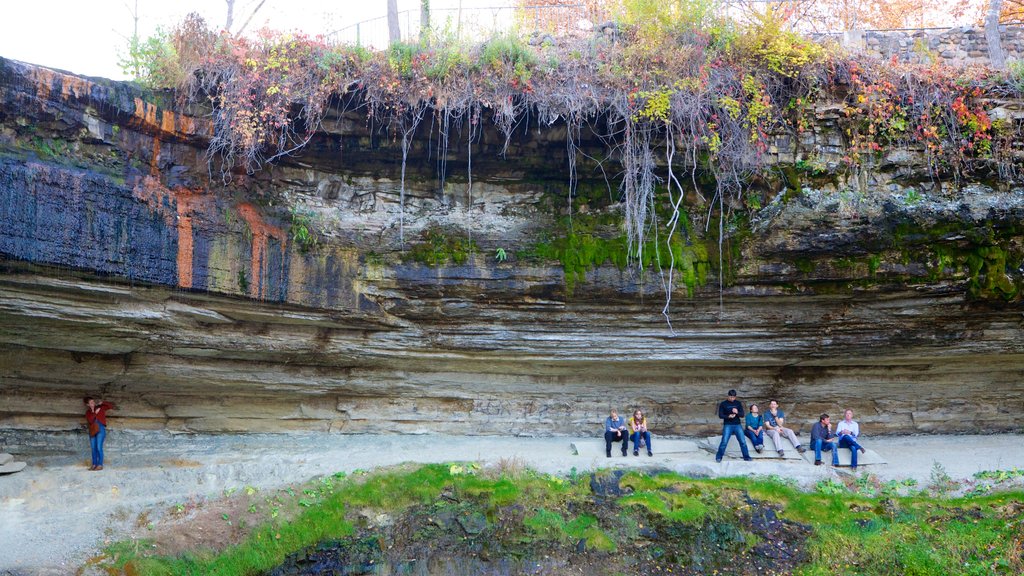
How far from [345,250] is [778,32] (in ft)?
23.5

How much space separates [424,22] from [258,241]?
4540mm

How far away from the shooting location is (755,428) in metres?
10.7

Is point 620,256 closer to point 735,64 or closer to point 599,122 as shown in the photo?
point 599,122

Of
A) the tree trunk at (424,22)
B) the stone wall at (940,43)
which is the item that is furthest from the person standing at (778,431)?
the tree trunk at (424,22)

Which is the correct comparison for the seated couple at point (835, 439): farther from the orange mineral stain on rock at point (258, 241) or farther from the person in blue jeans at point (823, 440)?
the orange mineral stain on rock at point (258, 241)

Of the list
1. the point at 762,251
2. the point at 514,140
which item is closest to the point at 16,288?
the point at 514,140

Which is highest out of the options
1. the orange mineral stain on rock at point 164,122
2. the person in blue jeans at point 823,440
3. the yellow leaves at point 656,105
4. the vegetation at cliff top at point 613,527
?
the yellow leaves at point 656,105

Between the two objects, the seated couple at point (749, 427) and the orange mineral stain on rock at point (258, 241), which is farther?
the seated couple at point (749, 427)

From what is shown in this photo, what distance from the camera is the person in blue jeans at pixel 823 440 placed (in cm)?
1038

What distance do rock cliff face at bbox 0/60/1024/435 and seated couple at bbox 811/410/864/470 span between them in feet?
4.23

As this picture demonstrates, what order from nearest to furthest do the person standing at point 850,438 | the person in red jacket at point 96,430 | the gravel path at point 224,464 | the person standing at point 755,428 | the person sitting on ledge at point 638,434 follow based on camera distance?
the gravel path at point 224,464 < the person in red jacket at point 96,430 < the person standing at point 850,438 < the person standing at point 755,428 < the person sitting on ledge at point 638,434

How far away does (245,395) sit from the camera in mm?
11250

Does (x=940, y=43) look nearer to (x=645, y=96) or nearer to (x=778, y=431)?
(x=645, y=96)

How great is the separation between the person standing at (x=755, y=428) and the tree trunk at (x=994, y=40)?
6.48 m
